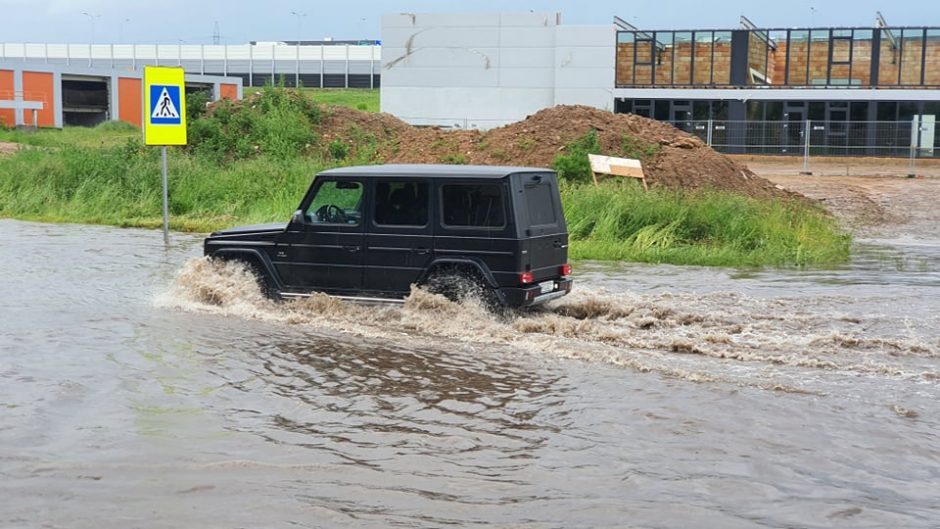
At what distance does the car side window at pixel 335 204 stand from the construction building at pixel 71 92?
62701 mm

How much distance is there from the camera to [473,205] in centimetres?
1190

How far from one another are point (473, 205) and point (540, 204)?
0.85 meters

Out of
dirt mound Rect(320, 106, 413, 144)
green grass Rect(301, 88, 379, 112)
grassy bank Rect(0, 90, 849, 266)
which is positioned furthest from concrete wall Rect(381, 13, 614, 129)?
grassy bank Rect(0, 90, 849, 266)

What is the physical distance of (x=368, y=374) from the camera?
393 inches

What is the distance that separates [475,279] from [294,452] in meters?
4.72

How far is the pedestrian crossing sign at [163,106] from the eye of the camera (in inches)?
752

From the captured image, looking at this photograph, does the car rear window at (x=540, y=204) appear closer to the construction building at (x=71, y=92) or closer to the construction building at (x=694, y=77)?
the construction building at (x=694, y=77)

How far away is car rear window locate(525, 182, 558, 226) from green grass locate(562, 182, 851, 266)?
6623 millimetres

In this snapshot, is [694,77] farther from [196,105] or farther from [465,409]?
[465,409]

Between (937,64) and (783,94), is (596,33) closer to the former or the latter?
(783,94)

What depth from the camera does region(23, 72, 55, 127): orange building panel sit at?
252 ft

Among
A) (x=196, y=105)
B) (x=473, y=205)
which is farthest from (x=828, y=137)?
(x=473, y=205)

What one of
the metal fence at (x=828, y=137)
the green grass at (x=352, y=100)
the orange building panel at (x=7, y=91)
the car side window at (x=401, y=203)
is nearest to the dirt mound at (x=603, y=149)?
the car side window at (x=401, y=203)

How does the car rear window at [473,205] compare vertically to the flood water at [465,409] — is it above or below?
above
